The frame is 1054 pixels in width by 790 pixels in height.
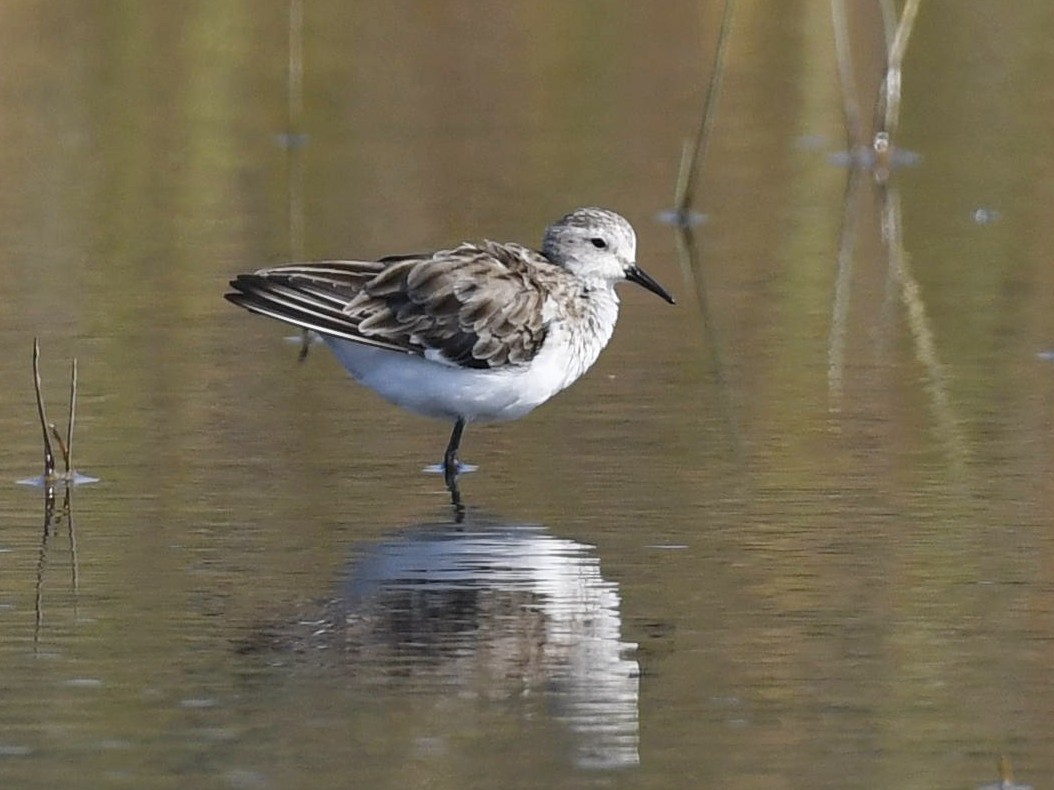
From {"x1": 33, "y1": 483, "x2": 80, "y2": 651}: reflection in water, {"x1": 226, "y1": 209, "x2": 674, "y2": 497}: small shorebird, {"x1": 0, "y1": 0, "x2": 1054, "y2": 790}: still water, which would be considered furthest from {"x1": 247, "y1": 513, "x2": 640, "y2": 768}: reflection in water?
{"x1": 226, "y1": 209, "x2": 674, "y2": 497}: small shorebird

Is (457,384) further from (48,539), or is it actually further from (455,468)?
(48,539)

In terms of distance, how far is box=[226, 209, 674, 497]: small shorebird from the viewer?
7.46m

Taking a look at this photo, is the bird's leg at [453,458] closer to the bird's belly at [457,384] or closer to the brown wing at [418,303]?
the bird's belly at [457,384]

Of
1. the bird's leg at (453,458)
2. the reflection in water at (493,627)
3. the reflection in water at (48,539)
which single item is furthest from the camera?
the bird's leg at (453,458)

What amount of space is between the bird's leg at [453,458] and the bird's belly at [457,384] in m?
0.04

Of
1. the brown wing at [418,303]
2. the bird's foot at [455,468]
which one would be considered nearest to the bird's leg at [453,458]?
the bird's foot at [455,468]

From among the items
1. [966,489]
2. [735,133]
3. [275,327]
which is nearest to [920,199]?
[735,133]

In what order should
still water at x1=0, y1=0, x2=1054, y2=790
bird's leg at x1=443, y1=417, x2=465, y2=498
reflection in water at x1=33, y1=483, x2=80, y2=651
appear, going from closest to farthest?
still water at x1=0, y1=0, x2=1054, y2=790 → reflection in water at x1=33, y1=483, x2=80, y2=651 → bird's leg at x1=443, y1=417, x2=465, y2=498

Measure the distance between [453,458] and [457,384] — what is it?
0.76 feet

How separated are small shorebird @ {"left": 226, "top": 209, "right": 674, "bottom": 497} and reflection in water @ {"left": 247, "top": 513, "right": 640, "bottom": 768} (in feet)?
2.82

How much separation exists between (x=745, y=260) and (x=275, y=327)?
8.04 ft

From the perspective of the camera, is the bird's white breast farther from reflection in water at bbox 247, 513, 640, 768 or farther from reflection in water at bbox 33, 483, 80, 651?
reflection in water at bbox 33, 483, 80, 651

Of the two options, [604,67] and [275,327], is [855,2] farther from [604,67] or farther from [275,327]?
[275,327]

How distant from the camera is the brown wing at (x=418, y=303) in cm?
744
